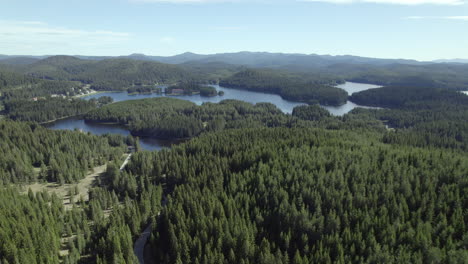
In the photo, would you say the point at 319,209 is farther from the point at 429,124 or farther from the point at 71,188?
the point at 429,124

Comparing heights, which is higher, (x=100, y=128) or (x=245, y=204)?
(x=245, y=204)

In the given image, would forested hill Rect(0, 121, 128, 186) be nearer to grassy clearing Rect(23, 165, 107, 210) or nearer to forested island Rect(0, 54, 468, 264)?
forested island Rect(0, 54, 468, 264)

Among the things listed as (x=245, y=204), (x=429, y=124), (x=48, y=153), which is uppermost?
(x=245, y=204)

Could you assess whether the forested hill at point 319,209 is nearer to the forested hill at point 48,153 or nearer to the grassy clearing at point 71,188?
the grassy clearing at point 71,188

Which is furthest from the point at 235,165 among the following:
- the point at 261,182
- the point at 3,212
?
the point at 3,212

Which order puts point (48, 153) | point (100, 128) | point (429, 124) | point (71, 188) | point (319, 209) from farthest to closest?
point (100, 128)
point (429, 124)
point (48, 153)
point (71, 188)
point (319, 209)

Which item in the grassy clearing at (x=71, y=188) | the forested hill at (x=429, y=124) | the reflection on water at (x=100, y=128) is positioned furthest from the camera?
the reflection on water at (x=100, y=128)

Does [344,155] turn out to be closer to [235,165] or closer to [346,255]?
[235,165]

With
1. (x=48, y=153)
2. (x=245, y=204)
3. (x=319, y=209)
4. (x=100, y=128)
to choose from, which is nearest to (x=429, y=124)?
(x=319, y=209)

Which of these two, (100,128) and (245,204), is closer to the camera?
(245,204)

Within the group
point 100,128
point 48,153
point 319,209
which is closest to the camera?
point 319,209

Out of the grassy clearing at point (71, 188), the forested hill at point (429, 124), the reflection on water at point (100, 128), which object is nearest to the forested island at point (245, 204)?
the grassy clearing at point (71, 188)
